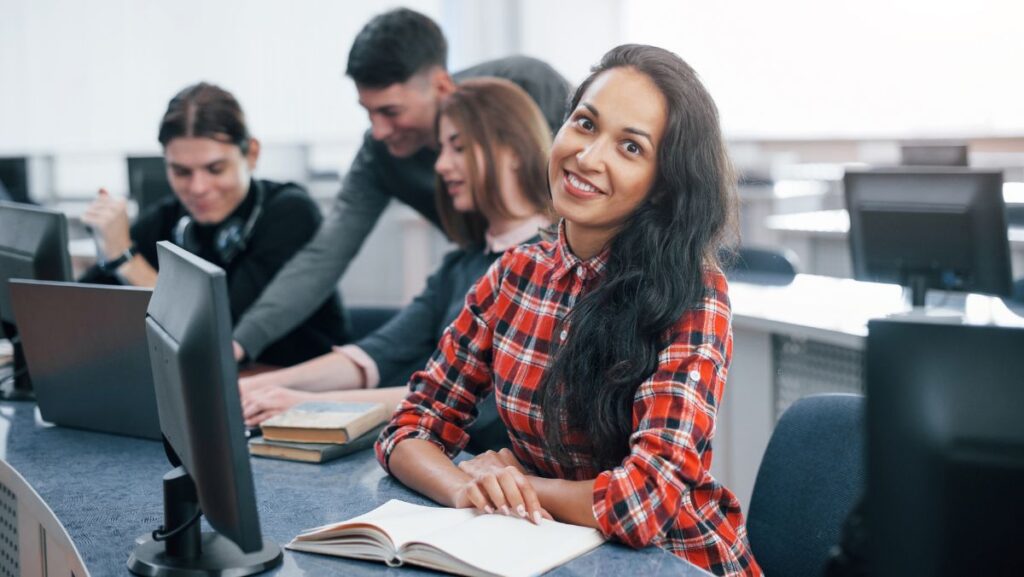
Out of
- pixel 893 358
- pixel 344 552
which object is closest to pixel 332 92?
pixel 344 552

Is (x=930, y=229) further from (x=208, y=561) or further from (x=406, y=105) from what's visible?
(x=208, y=561)

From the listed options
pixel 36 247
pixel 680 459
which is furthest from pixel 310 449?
pixel 36 247

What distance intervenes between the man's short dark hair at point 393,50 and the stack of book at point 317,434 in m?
0.96

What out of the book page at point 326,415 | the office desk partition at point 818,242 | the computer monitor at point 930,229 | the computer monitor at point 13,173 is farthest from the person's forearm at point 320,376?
the computer monitor at point 13,173

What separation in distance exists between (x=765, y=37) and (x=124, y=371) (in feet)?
17.1

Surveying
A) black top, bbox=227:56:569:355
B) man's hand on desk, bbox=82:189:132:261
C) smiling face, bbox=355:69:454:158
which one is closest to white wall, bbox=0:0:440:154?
black top, bbox=227:56:569:355

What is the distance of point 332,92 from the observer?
5.27 m

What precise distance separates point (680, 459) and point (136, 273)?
5.69ft

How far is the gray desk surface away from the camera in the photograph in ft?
3.88

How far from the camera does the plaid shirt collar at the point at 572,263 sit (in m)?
1.44

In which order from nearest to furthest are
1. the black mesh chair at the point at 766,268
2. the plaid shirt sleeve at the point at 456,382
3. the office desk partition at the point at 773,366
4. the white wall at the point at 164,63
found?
the plaid shirt sleeve at the point at 456,382, the office desk partition at the point at 773,366, the black mesh chair at the point at 766,268, the white wall at the point at 164,63

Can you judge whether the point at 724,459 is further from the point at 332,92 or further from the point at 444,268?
the point at 332,92

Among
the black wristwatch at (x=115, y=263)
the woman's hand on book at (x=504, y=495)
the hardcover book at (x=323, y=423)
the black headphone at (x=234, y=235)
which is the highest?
the black headphone at (x=234, y=235)

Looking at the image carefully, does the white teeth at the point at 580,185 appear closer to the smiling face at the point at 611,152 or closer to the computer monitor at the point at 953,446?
the smiling face at the point at 611,152
